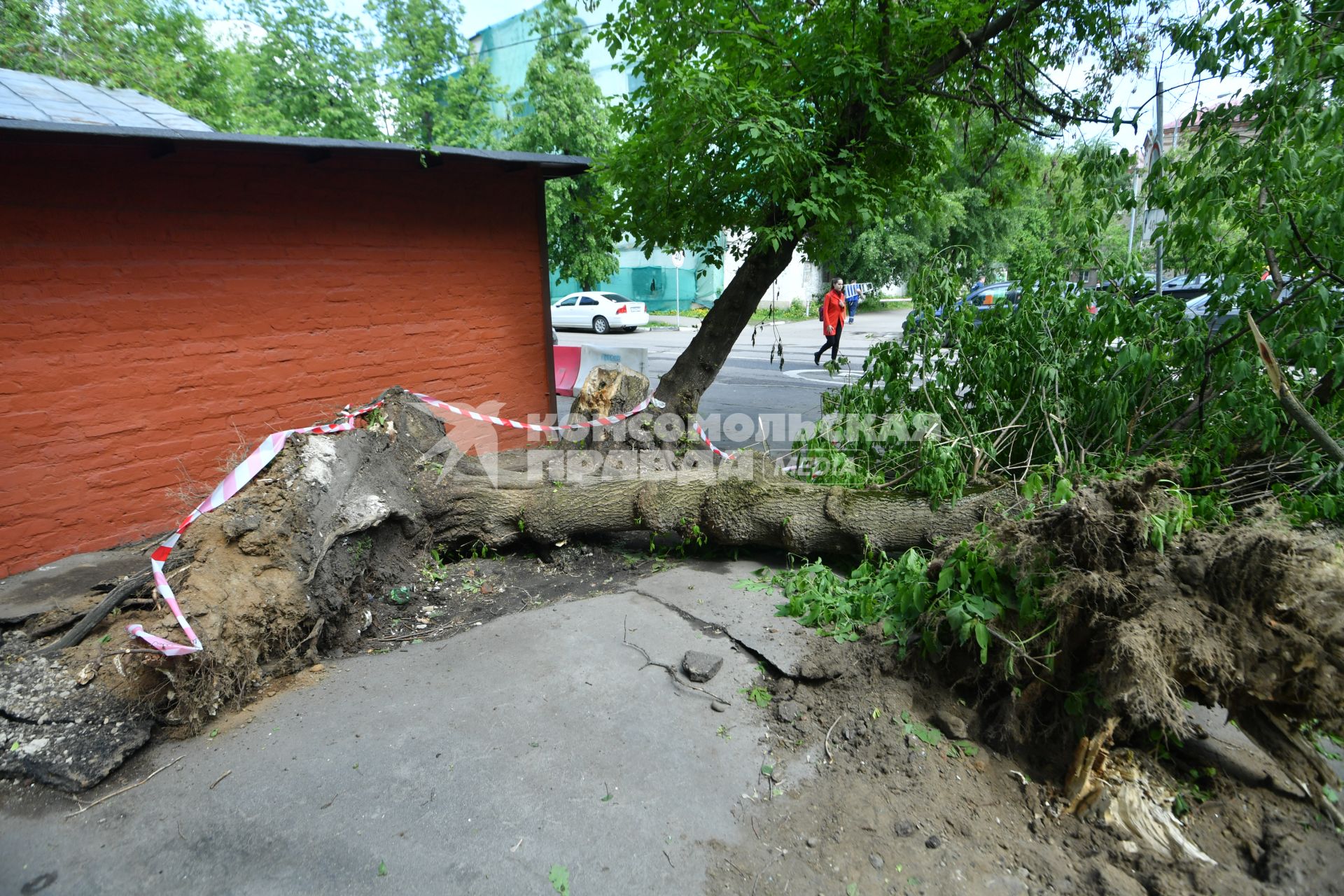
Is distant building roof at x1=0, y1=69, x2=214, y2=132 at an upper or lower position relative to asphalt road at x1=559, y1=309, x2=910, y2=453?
upper

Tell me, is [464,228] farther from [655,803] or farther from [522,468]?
[655,803]

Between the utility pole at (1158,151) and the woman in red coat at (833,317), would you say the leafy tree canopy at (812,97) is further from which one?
the woman in red coat at (833,317)

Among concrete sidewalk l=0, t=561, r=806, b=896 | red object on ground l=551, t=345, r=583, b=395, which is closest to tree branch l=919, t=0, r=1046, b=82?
red object on ground l=551, t=345, r=583, b=395

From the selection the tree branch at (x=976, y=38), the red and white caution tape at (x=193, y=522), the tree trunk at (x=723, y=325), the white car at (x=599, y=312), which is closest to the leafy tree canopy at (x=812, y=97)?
the tree branch at (x=976, y=38)

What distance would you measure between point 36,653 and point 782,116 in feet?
20.1

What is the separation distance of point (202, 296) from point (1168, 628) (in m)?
6.38

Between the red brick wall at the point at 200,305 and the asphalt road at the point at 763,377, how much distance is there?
11.2ft

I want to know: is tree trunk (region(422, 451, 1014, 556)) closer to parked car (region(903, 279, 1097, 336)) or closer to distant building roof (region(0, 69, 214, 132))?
parked car (region(903, 279, 1097, 336))

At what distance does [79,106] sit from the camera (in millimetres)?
5656

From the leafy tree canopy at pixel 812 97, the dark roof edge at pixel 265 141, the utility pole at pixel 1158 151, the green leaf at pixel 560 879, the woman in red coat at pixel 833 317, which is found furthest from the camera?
the woman in red coat at pixel 833 317

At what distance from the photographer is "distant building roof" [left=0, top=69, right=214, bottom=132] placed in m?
5.12

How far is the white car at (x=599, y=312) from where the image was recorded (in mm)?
24156

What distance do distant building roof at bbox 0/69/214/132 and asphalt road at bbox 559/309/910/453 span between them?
5426mm

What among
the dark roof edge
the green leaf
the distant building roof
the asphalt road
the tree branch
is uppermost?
the tree branch
